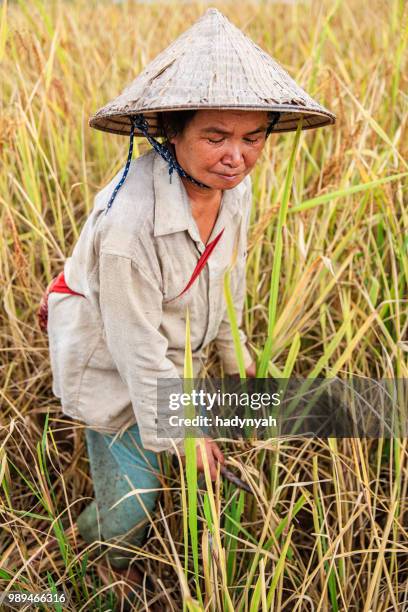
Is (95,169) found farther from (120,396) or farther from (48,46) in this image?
(120,396)

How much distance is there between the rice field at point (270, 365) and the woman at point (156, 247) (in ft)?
0.27

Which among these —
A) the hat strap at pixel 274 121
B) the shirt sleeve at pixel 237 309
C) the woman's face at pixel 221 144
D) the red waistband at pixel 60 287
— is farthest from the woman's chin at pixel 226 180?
the red waistband at pixel 60 287

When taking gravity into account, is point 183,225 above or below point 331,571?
above

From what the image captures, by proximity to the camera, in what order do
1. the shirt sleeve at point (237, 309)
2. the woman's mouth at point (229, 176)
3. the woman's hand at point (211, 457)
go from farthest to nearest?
the shirt sleeve at point (237, 309)
the woman's hand at point (211, 457)
the woman's mouth at point (229, 176)

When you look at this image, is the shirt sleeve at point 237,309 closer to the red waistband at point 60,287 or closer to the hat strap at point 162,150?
the hat strap at point 162,150

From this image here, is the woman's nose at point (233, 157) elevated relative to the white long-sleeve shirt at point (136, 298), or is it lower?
elevated

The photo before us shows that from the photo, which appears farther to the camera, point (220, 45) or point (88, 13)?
point (88, 13)

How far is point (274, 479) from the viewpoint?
108cm

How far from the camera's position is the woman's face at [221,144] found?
850 millimetres

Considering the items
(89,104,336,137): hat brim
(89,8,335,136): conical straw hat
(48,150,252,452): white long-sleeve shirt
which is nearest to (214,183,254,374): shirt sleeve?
(48,150,252,452): white long-sleeve shirt

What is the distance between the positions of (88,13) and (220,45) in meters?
2.37

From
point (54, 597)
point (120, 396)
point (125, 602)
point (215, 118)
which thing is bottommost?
point (125, 602)

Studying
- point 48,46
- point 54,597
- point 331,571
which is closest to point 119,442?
point 54,597

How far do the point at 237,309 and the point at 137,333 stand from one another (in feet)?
1.14
